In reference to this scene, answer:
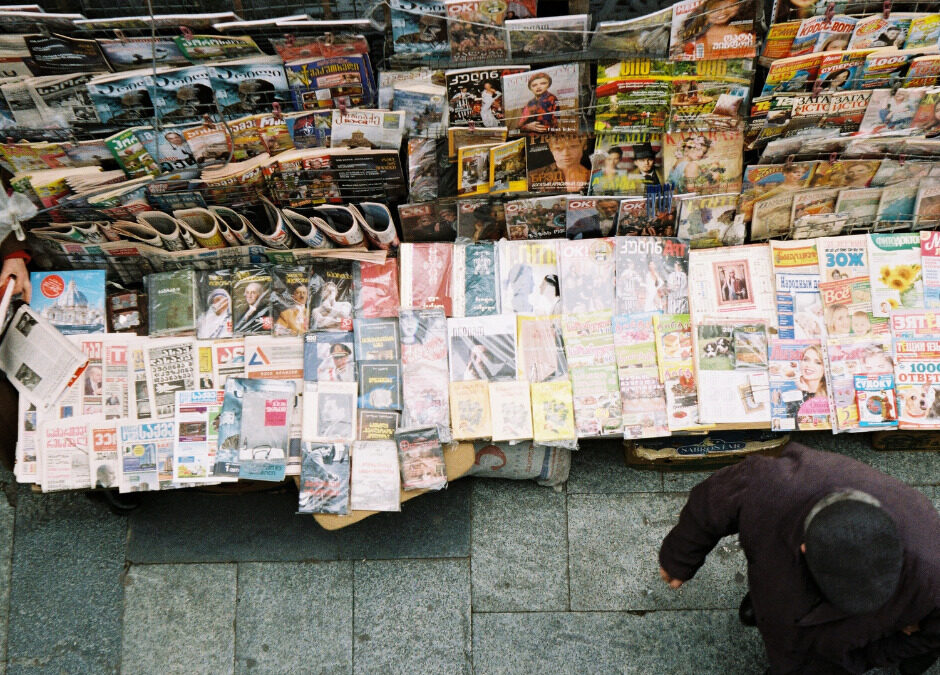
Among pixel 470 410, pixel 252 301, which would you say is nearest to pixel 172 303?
pixel 252 301

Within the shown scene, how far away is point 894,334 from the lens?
2.80m

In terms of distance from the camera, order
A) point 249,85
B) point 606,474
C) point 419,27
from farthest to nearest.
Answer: point 606,474
point 249,85
point 419,27

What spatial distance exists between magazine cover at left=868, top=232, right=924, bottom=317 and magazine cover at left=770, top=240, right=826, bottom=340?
0.23 metres

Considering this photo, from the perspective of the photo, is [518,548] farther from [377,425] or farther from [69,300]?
[69,300]

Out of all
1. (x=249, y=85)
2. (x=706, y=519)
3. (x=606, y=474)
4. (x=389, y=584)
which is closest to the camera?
(x=706, y=519)

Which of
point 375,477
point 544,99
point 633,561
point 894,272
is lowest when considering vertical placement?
point 633,561

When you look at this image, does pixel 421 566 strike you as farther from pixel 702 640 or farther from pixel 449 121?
pixel 449 121

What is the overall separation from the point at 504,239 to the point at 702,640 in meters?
2.02

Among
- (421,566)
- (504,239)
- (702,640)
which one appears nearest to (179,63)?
(504,239)

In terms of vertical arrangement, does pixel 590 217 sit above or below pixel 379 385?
above

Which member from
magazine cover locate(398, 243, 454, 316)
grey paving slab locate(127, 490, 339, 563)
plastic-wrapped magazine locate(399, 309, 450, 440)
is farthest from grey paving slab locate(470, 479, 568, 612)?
magazine cover locate(398, 243, 454, 316)

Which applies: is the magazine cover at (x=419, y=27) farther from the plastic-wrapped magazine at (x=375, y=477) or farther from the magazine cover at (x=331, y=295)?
the plastic-wrapped magazine at (x=375, y=477)

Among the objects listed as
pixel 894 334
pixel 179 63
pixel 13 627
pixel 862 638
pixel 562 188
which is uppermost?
pixel 179 63

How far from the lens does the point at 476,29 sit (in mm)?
2434
